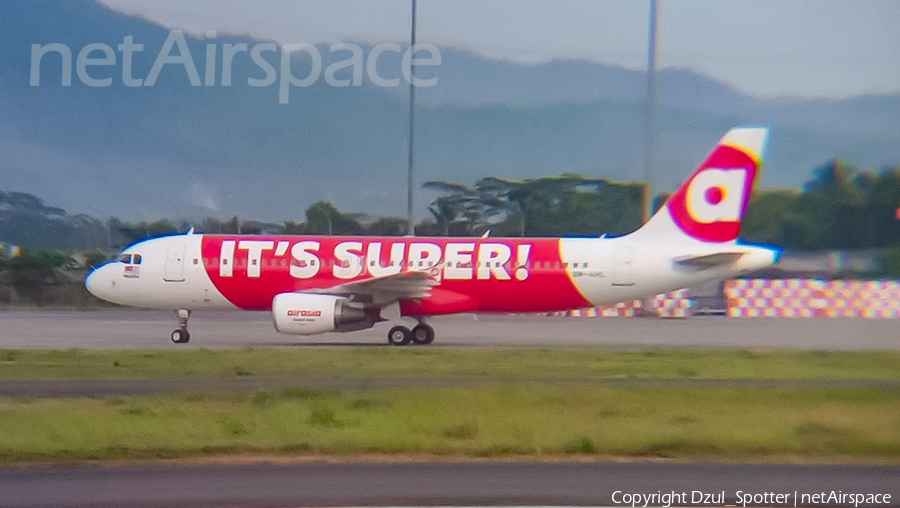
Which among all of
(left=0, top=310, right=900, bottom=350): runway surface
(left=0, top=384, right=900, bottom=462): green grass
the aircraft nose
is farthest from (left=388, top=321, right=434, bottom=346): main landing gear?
(left=0, top=384, right=900, bottom=462): green grass

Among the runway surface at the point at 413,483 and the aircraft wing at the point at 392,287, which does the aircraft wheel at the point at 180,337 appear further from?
the runway surface at the point at 413,483

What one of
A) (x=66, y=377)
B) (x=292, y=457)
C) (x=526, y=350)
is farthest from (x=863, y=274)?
(x=292, y=457)

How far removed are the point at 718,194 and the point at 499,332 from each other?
27.6ft

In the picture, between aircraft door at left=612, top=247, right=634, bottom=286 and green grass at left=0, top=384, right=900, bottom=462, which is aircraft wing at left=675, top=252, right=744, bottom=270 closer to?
aircraft door at left=612, top=247, right=634, bottom=286

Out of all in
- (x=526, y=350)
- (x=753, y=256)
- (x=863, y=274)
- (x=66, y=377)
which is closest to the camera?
(x=66, y=377)

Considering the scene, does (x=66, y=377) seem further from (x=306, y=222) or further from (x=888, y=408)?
(x=306, y=222)

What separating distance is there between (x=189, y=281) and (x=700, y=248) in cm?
1381

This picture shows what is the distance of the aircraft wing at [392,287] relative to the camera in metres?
27.7

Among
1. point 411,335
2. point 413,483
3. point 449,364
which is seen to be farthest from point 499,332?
point 413,483

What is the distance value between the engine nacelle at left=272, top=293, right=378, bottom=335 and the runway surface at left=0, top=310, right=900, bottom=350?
114 cm

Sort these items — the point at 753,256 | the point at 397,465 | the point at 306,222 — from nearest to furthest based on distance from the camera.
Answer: the point at 397,465 → the point at 753,256 → the point at 306,222

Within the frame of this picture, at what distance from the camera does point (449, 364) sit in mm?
22141

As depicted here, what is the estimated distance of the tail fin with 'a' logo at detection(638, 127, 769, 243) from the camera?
29.1 m

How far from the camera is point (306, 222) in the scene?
144ft
